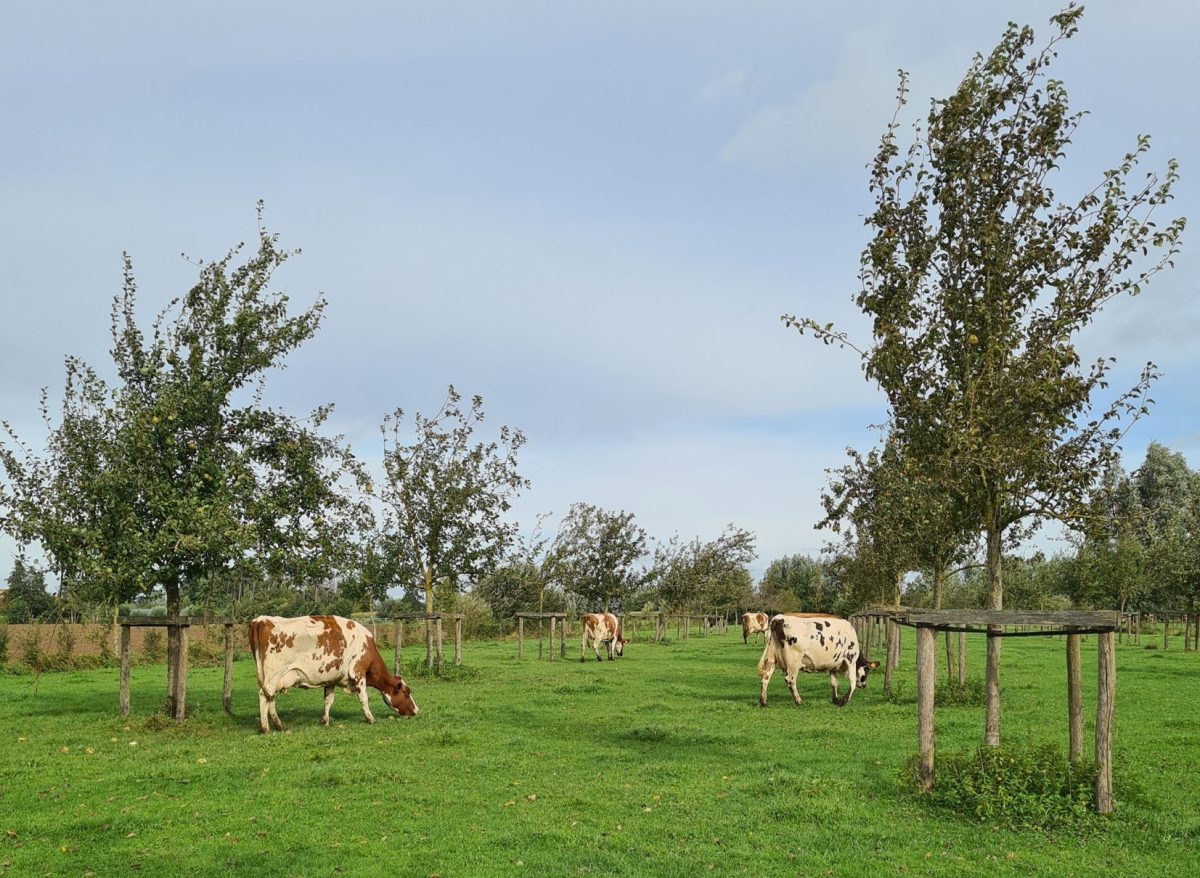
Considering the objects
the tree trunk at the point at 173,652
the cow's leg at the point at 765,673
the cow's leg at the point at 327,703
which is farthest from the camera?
the cow's leg at the point at 765,673

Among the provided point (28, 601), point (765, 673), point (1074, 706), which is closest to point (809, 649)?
point (765, 673)

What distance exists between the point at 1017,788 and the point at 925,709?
4.20 ft

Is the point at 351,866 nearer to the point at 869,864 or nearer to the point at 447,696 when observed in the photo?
the point at 869,864

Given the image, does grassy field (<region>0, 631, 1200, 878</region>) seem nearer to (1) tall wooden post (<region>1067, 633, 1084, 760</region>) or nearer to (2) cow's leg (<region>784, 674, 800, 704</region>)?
(1) tall wooden post (<region>1067, 633, 1084, 760</region>)

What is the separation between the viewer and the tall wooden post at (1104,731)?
10.1 metres

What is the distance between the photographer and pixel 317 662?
61.0 feet

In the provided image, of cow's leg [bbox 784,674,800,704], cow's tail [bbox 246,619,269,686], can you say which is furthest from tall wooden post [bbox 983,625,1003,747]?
cow's tail [bbox 246,619,269,686]

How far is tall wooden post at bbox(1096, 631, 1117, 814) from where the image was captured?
10.1 meters

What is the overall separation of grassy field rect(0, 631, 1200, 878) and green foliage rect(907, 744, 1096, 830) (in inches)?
10.2

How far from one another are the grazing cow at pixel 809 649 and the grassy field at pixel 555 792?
3.77ft

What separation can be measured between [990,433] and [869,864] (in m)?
6.02

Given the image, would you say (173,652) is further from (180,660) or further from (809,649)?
(809,649)

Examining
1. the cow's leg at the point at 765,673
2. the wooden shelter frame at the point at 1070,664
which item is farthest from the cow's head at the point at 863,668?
the wooden shelter frame at the point at 1070,664

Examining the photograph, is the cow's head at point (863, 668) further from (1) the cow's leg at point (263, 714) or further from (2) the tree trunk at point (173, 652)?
(2) the tree trunk at point (173, 652)
